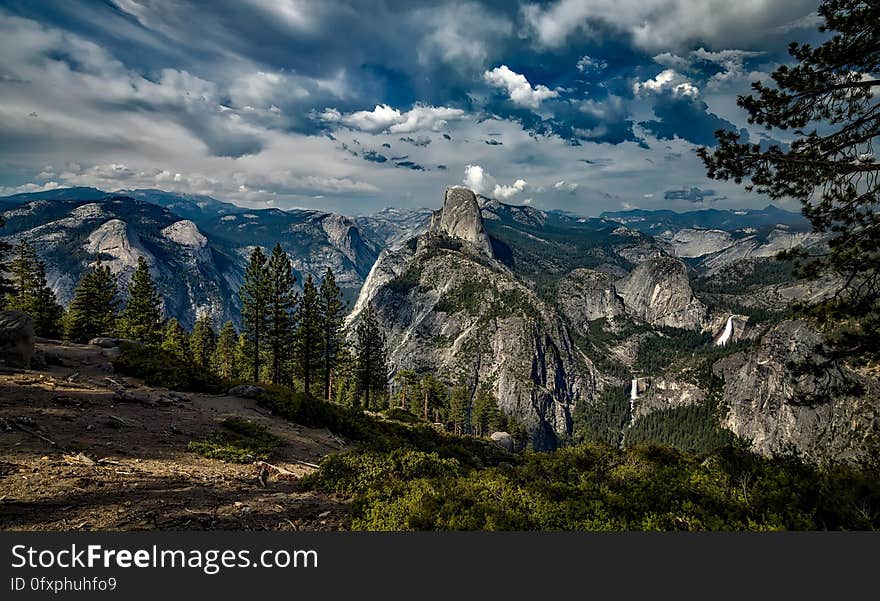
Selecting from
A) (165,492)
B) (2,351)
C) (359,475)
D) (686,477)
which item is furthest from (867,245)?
(2,351)

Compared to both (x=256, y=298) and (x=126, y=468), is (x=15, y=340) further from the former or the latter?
(x=256, y=298)

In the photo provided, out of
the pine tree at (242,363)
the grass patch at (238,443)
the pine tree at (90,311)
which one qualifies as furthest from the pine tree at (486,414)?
the grass patch at (238,443)

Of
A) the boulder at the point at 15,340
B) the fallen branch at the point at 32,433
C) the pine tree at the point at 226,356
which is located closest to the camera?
the fallen branch at the point at 32,433

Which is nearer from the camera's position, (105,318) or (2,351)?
(2,351)

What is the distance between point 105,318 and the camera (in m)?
49.9

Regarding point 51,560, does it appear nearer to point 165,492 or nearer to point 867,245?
point 165,492

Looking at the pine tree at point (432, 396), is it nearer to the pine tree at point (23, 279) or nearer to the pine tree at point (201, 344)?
the pine tree at point (201, 344)

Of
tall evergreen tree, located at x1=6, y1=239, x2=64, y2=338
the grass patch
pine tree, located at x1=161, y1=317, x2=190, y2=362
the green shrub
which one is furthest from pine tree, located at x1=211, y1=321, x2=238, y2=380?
the grass patch

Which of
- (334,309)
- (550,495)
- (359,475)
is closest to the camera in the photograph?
(550,495)

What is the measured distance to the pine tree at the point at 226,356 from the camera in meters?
63.6

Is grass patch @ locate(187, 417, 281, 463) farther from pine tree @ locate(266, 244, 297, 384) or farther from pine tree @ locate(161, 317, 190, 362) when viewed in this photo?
pine tree @ locate(161, 317, 190, 362)

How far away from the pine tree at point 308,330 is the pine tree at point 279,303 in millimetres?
1253

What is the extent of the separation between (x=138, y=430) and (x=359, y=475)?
891 cm

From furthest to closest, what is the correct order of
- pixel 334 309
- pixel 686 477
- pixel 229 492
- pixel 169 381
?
pixel 334 309, pixel 169 381, pixel 229 492, pixel 686 477
